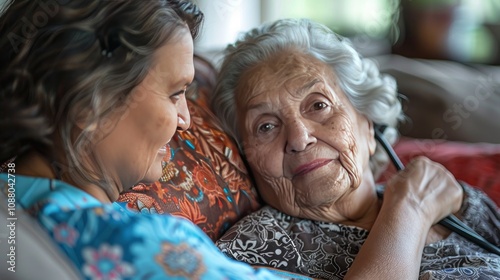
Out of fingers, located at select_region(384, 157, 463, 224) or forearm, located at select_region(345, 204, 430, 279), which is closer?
forearm, located at select_region(345, 204, 430, 279)

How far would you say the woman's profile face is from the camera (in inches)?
37.6

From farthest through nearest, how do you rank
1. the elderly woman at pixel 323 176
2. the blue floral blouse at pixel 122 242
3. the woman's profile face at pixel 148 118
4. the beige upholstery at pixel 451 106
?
the beige upholstery at pixel 451 106 → the elderly woman at pixel 323 176 → the woman's profile face at pixel 148 118 → the blue floral blouse at pixel 122 242

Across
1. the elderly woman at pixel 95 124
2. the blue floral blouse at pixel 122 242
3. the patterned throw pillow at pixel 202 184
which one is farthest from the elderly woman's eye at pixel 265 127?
the blue floral blouse at pixel 122 242

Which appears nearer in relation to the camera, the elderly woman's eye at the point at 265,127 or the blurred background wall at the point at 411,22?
the elderly woman's eye at the point at 265,127

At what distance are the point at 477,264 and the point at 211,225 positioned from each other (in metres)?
0.64

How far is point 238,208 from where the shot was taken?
177 cm

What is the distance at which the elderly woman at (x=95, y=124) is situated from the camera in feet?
2.76

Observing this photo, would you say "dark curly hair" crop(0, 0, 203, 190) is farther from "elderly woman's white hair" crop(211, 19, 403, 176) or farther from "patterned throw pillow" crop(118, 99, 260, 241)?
"elderly woman's white hair" crop(211, 19, 403, 176)

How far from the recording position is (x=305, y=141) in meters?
1.69

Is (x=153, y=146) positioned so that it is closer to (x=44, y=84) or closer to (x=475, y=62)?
(x=44, y=84)

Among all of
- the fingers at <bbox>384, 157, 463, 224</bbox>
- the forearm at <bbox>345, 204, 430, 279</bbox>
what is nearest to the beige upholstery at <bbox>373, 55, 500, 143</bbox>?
the fingers at <bbox>384, 157, 463, 224</bbox>

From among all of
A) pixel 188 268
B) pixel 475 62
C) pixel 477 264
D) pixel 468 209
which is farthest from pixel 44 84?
pixel 475 62

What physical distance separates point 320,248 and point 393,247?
19 centimetres

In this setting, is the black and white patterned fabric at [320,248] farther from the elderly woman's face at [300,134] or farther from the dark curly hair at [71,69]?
the dark curly hair at [71,69]
